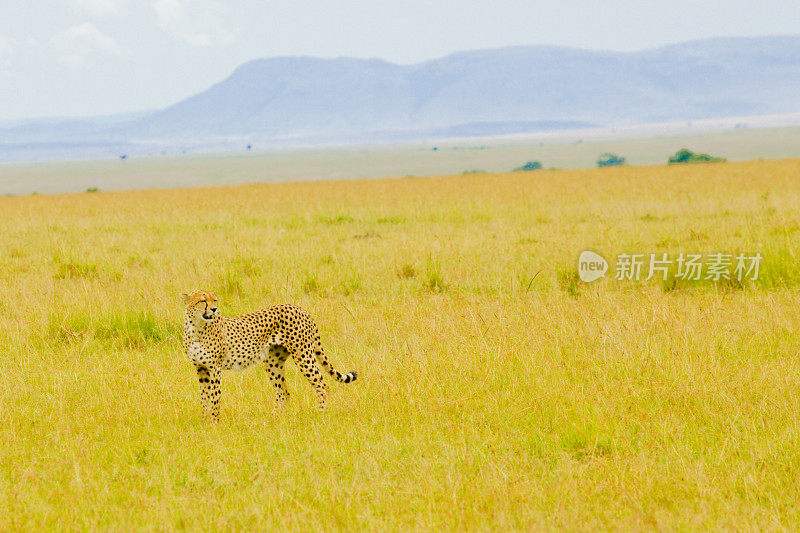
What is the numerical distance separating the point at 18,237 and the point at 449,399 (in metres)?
16.2

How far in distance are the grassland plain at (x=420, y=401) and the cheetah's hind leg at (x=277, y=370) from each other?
11cm

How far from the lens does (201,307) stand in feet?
18.5

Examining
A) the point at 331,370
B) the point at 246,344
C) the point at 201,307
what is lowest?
the point at 331,370

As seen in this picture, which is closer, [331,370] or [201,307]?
[201,307]

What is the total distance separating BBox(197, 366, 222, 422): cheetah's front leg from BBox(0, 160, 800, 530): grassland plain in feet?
0.37

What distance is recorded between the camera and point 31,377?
7938 millimetres

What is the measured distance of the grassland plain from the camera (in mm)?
4996

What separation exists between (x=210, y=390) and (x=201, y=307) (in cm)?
74

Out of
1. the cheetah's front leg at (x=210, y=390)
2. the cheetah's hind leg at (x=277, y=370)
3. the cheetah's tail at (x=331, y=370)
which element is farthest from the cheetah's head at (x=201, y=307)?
the cheetah's tail at (x=331, y=370)

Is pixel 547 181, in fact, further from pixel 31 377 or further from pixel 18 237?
pixel 31 377

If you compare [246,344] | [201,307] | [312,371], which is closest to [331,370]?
[312,371]

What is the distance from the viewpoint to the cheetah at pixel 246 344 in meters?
5.78

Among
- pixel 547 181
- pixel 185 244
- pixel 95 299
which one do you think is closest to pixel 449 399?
pixel 95 299

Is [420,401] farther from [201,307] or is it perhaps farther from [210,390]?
→ [201,307]
